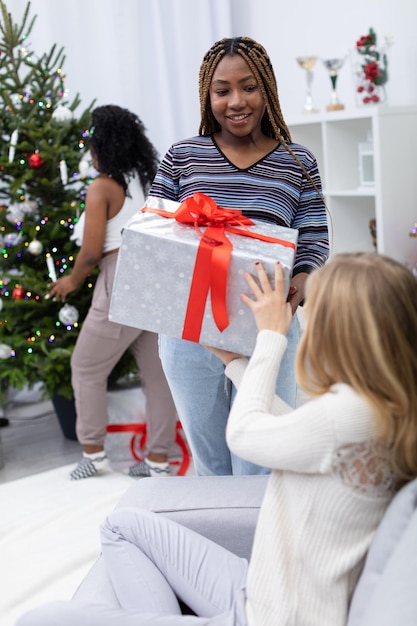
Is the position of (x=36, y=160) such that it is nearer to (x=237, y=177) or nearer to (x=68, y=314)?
(x=68, y=314)

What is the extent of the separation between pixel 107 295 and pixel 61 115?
73cm

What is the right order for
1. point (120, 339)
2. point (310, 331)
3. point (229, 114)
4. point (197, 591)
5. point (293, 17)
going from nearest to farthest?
point (310, 331), point (197, 591), point (229, 114), point (120, 339), point (293, 17)

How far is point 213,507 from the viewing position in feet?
5.16

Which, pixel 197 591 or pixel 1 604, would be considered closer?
pixel 197 591

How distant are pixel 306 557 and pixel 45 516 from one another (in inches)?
65.3

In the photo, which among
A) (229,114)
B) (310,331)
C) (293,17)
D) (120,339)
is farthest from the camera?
(293,17)

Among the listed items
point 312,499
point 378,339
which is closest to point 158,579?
point 312,499

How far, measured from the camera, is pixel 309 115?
3740 mm

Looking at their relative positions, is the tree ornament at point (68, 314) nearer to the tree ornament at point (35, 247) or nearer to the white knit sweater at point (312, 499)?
the tree ornament at point (35, 247)

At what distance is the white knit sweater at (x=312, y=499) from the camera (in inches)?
44.4

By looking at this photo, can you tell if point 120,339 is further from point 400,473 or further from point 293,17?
point 293,17

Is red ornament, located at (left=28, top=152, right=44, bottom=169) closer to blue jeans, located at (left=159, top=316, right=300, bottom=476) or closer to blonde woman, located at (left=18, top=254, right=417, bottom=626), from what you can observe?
blue jeans, located at (left=159, top=316, right=300, bottom=476)

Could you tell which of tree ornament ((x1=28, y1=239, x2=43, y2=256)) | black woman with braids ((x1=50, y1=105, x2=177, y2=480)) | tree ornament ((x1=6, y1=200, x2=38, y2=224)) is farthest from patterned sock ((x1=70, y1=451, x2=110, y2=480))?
tree ornament ((x1=6, y1=200, x2=38, y2=224))

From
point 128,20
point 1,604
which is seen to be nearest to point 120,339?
point 1,604
